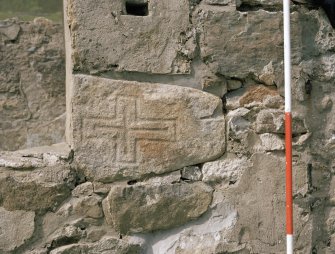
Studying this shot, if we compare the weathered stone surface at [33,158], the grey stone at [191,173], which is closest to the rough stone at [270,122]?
the grey stone at [191,173]

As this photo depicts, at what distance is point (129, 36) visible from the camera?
2283 mm

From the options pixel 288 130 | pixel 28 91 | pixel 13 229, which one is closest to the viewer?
pixel 13 229

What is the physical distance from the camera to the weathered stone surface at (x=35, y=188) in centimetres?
221

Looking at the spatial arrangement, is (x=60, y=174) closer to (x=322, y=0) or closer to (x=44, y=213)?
(x=44, y=213)

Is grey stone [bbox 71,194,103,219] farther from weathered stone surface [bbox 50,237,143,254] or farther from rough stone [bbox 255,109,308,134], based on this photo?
rough stone [bbox 255,109,308,134]

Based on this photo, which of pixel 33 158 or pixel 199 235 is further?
pixel 199 235

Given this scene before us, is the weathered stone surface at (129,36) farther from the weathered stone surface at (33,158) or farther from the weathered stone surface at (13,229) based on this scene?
the weathered stone surface at (13,229)

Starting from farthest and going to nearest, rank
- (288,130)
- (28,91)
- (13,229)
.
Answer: (28,91) → (288,130) → (13,229)

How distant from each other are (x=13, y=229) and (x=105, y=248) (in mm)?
338

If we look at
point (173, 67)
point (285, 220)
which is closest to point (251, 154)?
point (285, 220)

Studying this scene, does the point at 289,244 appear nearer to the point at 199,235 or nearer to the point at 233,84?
the point at 199,235

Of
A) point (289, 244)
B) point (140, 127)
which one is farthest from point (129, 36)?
point (289, 244)

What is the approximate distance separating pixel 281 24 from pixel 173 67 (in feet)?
1.53

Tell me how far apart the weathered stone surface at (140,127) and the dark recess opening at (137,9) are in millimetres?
276
